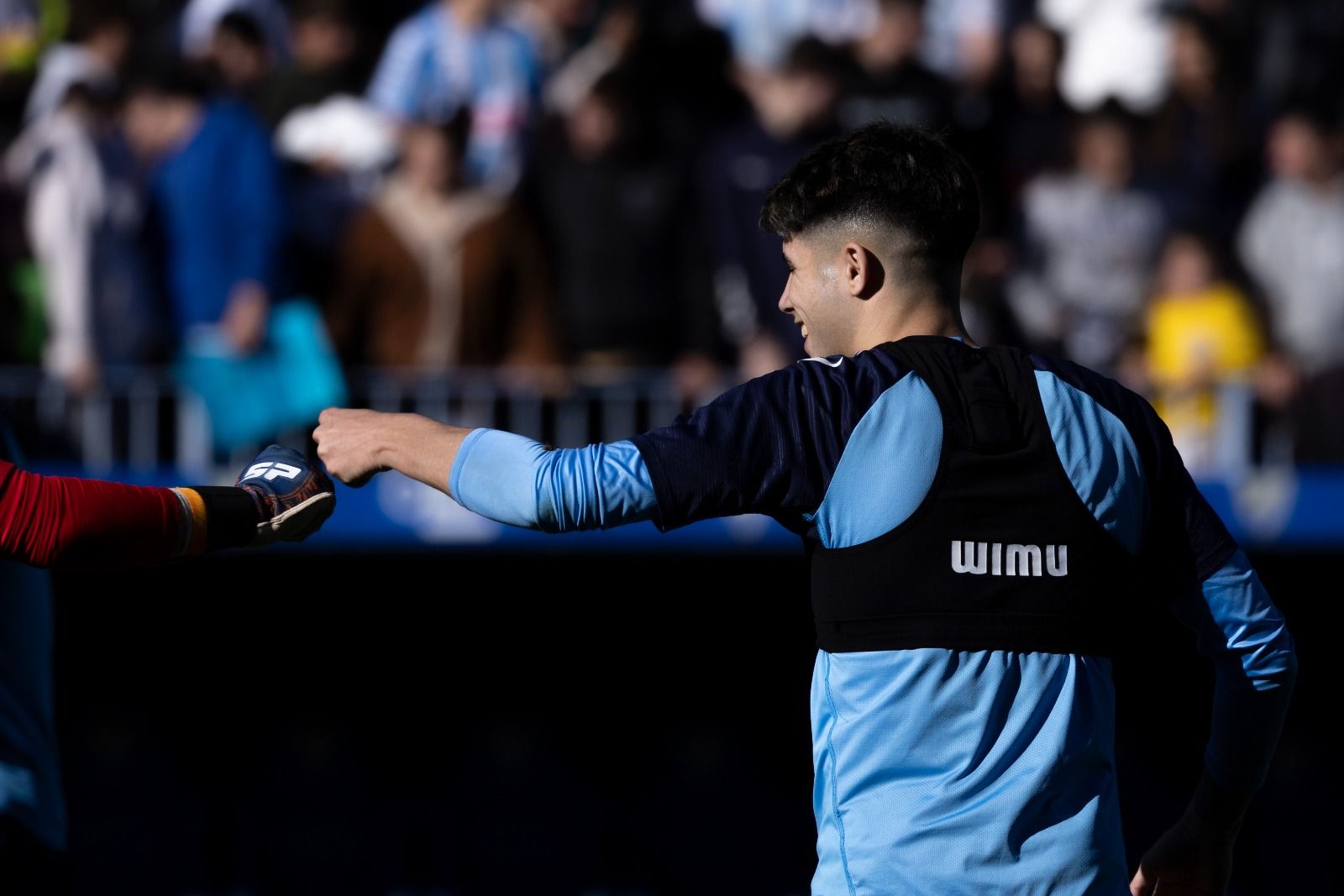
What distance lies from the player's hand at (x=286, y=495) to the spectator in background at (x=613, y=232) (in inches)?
156

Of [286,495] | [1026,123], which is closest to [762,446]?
[286,495]

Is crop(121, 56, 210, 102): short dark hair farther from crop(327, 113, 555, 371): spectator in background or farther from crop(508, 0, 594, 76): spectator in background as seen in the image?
crop(508, 0, 594, 76): spectator in background

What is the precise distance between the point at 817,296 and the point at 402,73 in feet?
17.3

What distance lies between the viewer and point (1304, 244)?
765 centimetres

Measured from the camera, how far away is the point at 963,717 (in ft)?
8.27

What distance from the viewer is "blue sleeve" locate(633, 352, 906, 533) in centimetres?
246

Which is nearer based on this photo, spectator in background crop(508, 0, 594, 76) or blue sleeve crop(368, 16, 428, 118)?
blue sleeve crop(368, 16, 428, 118)

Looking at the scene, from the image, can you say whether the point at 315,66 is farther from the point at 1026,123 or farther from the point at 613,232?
the point at 1026,123

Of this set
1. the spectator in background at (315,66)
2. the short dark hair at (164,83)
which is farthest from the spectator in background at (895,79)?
the short dark hair at (164,83)

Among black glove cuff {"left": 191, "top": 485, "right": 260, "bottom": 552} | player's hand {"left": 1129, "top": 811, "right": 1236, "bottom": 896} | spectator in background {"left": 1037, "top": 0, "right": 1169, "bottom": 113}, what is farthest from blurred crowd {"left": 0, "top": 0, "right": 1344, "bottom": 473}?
player's hand {"left": 1129, "top": 811, "right": 1236, "bottom": 896}

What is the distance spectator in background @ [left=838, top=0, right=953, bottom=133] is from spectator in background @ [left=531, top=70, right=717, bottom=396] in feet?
2.81

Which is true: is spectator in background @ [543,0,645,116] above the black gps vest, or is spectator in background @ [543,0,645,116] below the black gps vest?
above

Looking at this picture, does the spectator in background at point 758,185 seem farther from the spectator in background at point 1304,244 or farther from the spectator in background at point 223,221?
the spectator in background at point 1304,244

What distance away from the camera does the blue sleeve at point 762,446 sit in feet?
8.08
